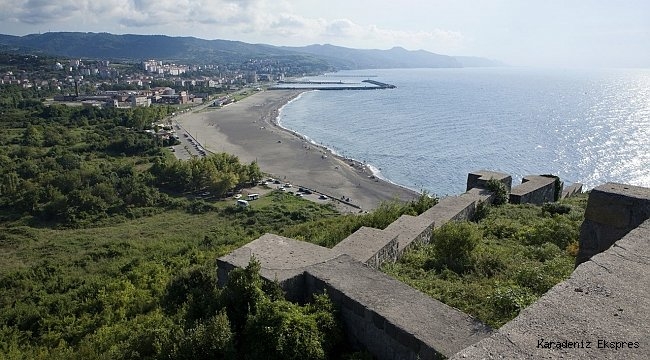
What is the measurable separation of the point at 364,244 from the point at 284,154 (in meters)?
52.1

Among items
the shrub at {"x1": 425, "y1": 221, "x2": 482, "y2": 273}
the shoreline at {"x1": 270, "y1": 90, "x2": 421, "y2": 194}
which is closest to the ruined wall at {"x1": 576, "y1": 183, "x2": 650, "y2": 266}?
the shrub at {"x1": 425, "y1": 221, "x2": 482, "y2": 273}

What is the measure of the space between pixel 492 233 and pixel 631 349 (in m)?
10.0

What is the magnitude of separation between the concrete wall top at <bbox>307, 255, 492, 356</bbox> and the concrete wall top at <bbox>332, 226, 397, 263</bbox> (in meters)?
2.20

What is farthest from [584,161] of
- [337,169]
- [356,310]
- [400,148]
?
[356,310]

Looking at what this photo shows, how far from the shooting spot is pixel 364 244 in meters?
10.7

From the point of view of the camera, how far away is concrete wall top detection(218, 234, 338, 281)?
7590 mm

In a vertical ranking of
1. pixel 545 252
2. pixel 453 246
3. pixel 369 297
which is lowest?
pixel 545 252

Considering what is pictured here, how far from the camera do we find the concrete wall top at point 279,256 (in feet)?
24.9

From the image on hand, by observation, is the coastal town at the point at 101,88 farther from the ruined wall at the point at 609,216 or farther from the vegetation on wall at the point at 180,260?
the ruined wall at the point at 609,216

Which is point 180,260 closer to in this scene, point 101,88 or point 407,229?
point 407,229

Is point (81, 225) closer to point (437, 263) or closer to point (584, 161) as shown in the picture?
point (437, 263)

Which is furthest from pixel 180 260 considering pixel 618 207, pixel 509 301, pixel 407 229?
pixel 618 207

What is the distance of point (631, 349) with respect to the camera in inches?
158

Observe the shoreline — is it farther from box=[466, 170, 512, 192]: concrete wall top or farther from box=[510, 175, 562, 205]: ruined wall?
box=[466, 170, 512, 192]: concrete wall top
